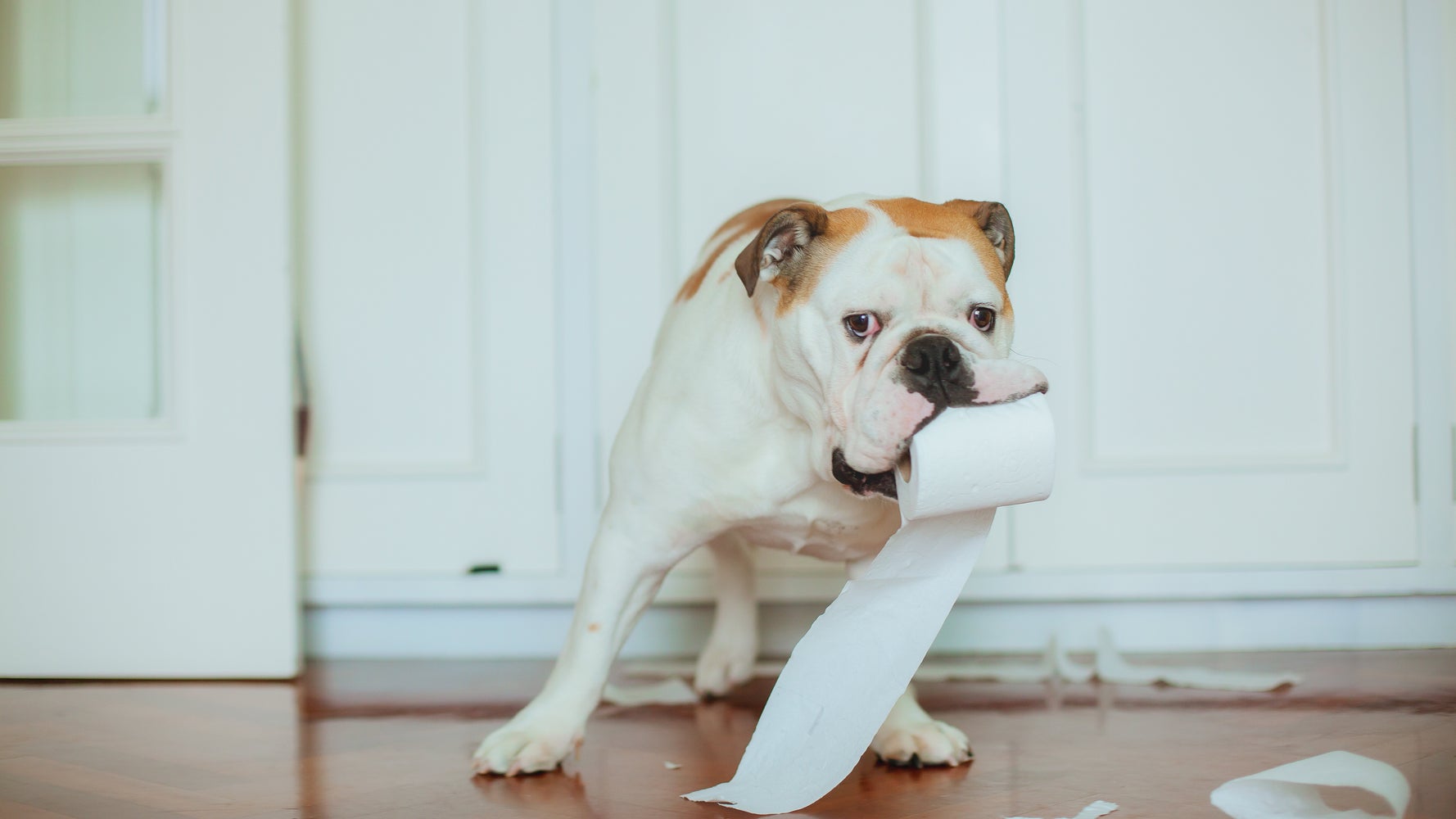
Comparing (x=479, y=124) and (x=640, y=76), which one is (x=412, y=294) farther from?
(x=640, y=76)

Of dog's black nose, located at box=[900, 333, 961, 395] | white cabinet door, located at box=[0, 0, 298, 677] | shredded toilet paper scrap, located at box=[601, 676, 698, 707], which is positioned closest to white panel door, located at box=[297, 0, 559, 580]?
white cabinet door, located at box=[0, 0, 298, 677]

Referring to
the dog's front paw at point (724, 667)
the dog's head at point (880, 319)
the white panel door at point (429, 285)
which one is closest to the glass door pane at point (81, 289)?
the white panel door at point (429, 285)

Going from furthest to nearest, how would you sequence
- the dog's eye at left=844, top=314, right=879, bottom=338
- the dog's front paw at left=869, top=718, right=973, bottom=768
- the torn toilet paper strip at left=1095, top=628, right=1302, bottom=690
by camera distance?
the torn toilet paper strip at left=1095, top=628, right=1302, bottom=690 < the dog's front paw at left=869, top=718, right=973, bottom=768 < the dog's eye at left=844, top=314, right=879, bottom=338

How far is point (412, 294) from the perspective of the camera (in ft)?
7.66

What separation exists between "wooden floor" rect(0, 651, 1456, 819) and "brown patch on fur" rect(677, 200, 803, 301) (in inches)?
24.7

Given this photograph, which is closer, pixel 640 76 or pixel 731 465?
pixel 731 465

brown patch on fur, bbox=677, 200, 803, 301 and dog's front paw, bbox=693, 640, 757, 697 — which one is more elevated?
brown patch on fur, bbox=677, 200, 803, 301

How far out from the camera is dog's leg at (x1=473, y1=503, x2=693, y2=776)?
1406mm

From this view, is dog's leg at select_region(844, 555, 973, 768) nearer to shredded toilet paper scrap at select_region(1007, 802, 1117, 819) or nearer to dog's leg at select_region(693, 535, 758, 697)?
shredded toilet paper scrap at select_region(1007, 802, 1117, 819)

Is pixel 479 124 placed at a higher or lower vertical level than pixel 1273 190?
higher

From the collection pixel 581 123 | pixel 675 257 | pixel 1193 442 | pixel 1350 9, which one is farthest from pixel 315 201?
pixel 1350 9

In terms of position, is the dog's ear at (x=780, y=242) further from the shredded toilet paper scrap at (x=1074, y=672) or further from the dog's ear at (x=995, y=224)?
the shredded toilet paper scrap at (x=1074, y=672)

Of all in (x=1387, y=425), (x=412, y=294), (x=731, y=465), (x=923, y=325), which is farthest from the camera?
(x=412, y=294)

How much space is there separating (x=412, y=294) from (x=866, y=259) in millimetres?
1283
